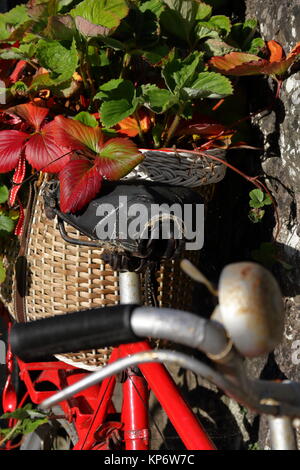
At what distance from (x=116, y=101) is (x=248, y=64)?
258 millimetres

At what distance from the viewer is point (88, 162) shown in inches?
43.5

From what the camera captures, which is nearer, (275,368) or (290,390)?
(290,390)

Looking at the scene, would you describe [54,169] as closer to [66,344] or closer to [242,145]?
[242,145]

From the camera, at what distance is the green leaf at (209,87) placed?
1.11 meters

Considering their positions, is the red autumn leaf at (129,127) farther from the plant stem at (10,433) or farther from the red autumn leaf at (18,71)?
the plant stem at (10,433)

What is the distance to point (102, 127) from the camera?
1.20 m

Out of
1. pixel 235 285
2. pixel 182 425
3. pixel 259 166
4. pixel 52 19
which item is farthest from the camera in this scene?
pixel 259 166

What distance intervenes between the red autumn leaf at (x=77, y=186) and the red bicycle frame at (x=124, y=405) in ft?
0.83

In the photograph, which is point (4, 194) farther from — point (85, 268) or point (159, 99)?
point (159, 99)

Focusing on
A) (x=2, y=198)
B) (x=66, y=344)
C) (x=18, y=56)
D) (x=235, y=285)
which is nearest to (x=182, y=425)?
(x=66, y=344)

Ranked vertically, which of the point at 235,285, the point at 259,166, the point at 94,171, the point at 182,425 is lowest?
the point at 182,425

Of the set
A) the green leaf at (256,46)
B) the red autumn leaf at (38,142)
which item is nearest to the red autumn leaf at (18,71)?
the red autumn leaf at (38,142)

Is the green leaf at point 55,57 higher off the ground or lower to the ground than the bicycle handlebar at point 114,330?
higher

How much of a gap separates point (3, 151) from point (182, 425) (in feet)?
1.82
